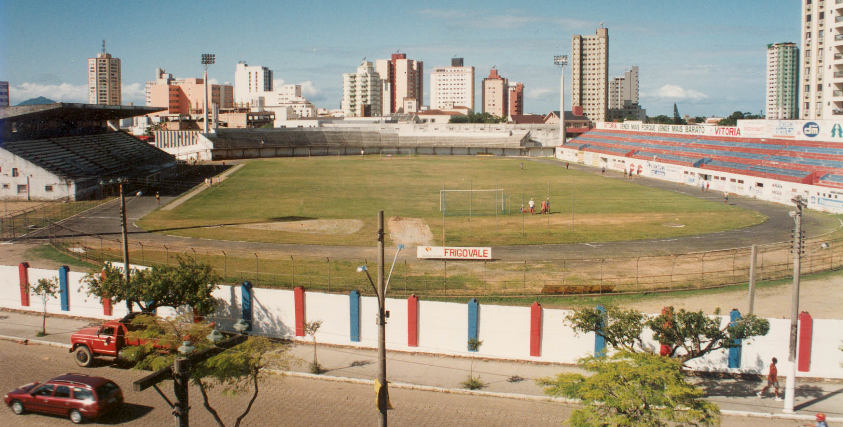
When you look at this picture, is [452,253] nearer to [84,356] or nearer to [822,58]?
[84,356]

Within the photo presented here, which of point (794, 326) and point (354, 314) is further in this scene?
point (354, 314)

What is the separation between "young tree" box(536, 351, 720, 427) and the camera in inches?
627

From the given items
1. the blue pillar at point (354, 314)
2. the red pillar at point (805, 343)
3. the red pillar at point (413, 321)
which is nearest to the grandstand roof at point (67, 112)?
the blue pillar at point (354, 314)

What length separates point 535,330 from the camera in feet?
82.5

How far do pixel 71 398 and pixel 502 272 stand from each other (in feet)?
77.1

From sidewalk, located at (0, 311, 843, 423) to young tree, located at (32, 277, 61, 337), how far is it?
0.95m

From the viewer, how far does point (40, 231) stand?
50.9 m

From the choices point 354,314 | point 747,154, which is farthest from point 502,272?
point 747,154

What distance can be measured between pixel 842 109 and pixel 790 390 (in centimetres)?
7705

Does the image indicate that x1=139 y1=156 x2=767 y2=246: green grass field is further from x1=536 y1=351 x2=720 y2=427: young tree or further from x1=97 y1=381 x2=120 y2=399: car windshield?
x1=536 y1=351 x2=720 y2=427: young tree

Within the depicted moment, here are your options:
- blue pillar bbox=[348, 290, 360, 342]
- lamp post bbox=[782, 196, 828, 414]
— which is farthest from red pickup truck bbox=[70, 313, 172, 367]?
lamp post bbox=[782, 196, 828, 414]

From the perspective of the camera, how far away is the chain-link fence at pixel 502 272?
109ft

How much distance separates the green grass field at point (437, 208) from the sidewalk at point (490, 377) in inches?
827

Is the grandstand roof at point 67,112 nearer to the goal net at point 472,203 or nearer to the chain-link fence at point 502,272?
the chain-link fence at point 502,272
